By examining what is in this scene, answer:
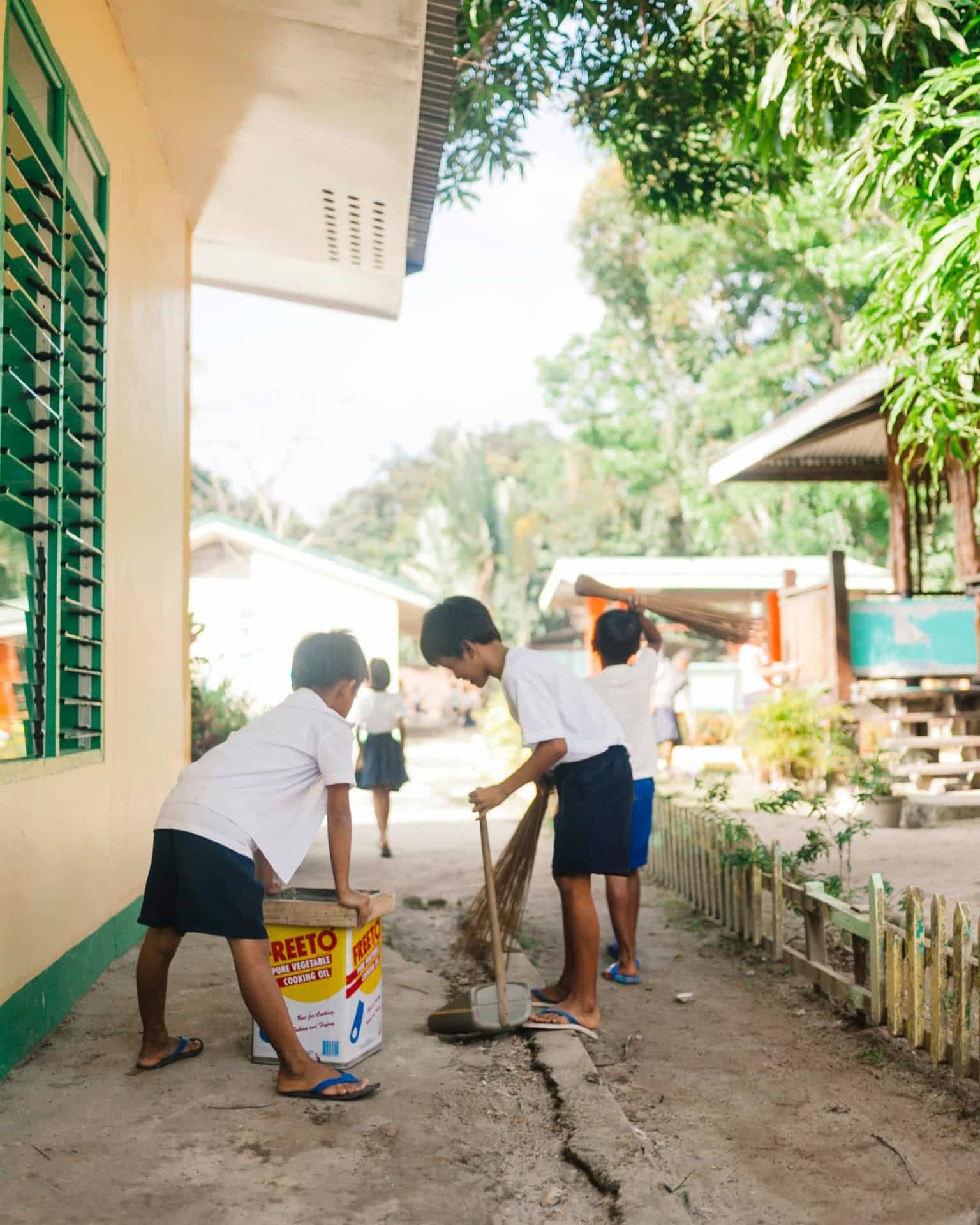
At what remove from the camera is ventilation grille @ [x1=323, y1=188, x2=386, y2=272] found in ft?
23.0

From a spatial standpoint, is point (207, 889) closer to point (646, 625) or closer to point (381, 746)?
point (646, 625)

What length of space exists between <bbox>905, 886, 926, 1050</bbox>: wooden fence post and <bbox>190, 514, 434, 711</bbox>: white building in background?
18737mm

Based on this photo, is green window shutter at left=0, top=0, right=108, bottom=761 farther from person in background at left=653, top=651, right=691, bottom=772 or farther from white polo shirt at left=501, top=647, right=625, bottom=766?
person in background at left=653, top=651, right=691, bottom=772

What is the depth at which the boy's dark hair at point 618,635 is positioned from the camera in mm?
5781

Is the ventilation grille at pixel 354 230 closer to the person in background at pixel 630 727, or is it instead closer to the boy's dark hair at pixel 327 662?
the person in background at pixel 630 727

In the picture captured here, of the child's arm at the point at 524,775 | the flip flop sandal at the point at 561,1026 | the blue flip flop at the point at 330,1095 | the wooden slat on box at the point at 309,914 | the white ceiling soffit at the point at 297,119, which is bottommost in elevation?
the flip flop sandal at the point at 561,1026

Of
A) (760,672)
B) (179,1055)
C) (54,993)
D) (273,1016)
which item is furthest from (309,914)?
(760,672)

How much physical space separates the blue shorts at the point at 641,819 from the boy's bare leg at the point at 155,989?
2.56 m

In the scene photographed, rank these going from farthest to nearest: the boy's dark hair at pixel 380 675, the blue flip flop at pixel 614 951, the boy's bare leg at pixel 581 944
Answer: the boy's dark hair at pixel 380 675 < the blue flip flop at pixel 614 951 < the boy's bare leg at pixel 581 944

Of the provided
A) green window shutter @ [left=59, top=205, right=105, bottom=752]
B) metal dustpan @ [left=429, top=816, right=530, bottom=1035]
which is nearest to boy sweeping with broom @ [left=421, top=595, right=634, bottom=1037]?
metal dustpan @ [left=429, top=816, right=530, bottom=1035]

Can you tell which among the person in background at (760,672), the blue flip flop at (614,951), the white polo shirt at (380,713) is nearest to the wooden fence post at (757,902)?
the blue flip flop at (614,951)

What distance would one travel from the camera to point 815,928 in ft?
17.6

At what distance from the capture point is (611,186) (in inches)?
1266

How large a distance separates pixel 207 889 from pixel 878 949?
8.16ft
